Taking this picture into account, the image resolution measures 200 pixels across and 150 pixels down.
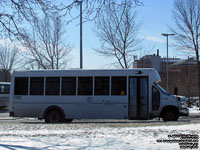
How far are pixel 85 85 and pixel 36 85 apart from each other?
108 inches

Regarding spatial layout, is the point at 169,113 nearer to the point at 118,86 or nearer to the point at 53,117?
the point at 118,86

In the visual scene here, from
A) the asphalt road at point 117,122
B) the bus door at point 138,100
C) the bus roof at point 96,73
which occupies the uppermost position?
the bus roof at point 96,73

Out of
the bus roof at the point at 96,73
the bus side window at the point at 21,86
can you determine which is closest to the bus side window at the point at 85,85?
the bus roof at the point at 96,73

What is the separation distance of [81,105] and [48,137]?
317 inches

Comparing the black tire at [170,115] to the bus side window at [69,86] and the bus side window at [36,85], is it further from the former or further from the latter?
the bus side window at [36,85]

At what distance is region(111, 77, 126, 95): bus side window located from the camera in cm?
1666

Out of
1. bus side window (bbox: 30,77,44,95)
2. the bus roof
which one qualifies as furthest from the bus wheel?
the bus roof

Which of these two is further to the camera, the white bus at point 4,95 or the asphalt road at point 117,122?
the white bus at point 4,95

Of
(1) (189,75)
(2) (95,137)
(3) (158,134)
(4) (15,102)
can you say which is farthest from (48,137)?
(1) (189,75)

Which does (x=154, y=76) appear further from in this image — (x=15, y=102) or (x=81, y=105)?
(x=15, y=102)

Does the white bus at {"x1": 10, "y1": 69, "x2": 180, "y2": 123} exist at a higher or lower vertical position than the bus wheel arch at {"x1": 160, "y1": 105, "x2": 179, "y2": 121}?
higher

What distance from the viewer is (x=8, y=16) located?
41.7 feet

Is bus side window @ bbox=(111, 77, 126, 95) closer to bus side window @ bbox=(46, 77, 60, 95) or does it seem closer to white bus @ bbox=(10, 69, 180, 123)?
white bus @ bbox=(10, 69, 180, 123)

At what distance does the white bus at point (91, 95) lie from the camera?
54.4ft
